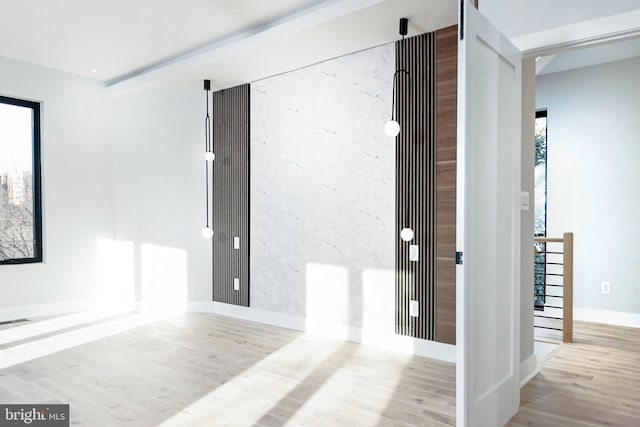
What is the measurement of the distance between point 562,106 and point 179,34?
14.0ft

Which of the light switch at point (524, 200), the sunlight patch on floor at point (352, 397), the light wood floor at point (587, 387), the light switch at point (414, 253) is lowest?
the light wood floor at point (587, 387)

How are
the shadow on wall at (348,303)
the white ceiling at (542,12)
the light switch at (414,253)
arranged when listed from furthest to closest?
the shadow on wall at (348,303)
the light switch at (414,253)
the white ceiling at (542,12)

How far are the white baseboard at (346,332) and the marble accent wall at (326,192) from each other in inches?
2.8

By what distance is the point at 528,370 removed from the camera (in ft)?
10.8

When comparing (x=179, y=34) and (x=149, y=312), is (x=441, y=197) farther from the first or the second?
(x=149, y=312)

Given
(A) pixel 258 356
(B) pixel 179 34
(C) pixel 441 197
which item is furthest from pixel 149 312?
(C) pixel 441 197

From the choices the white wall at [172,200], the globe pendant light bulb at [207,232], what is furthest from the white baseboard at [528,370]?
the white wall at [172,200]

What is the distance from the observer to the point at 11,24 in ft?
13.4

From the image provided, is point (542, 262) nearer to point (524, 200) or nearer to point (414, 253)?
point (414, 253)

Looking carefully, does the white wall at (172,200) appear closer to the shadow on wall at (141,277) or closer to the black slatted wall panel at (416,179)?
the shadow on wall at (141,277)

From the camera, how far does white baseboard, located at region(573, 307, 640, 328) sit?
16.1 ft

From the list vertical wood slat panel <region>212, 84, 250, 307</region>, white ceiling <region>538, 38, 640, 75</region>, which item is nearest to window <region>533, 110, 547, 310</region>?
white ceiling <region>538, 38, 640, 75</region>

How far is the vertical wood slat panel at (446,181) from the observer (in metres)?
3.62

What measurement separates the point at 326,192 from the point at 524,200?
1937 mm
